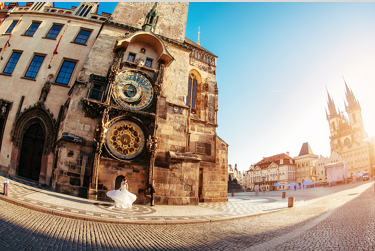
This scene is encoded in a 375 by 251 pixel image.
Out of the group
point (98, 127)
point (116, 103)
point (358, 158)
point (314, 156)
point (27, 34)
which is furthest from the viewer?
point (314, 156)

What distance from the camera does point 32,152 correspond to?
1520 centimetres

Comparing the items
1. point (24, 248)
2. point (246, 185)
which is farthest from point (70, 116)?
point (246, 185)

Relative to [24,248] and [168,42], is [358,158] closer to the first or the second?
[168,42]

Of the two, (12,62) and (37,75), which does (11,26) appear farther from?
(37,75)

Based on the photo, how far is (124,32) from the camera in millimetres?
17969

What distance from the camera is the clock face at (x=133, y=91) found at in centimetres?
1408

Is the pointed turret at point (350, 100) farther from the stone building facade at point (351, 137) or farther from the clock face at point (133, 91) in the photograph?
the clock face at point (133, 91)

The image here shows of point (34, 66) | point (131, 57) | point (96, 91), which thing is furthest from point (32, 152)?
point (131, 57)

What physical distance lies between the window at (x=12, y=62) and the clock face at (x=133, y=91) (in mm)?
10562

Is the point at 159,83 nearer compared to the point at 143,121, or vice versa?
the point at 143,121

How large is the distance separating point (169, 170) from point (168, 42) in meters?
12.1

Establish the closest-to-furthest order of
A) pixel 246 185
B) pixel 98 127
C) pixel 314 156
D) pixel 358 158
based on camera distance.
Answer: pixel 98 127, pixel 358 158, pixel 314 156, pixel 246 185

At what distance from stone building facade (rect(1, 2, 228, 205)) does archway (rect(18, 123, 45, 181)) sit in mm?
439

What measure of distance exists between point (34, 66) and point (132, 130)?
11.5 metres
